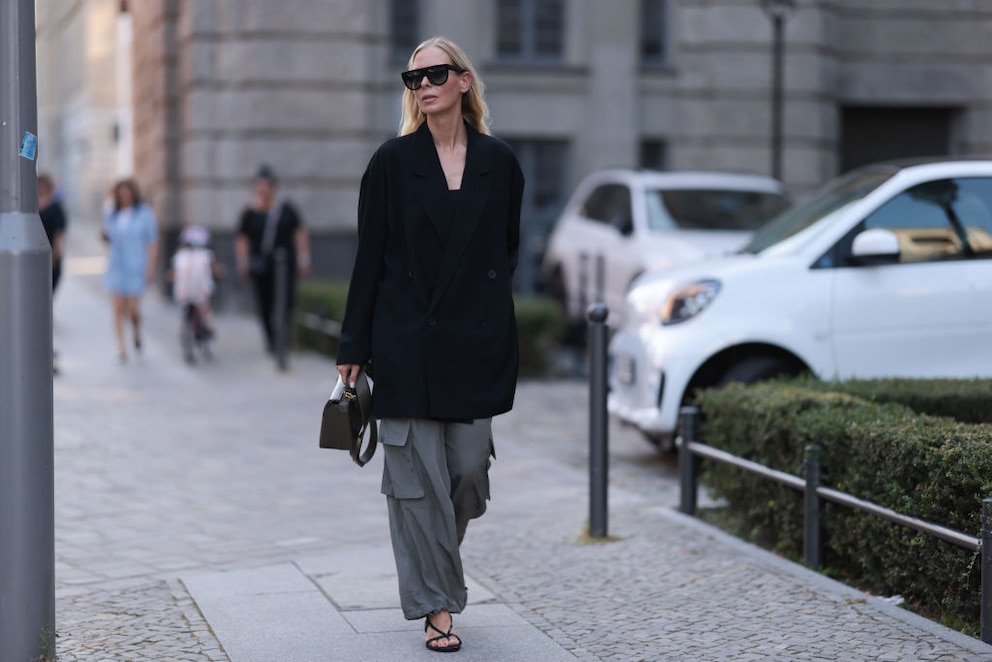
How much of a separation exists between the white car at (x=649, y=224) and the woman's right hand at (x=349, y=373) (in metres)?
8.01

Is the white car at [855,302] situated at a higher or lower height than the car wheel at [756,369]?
higher

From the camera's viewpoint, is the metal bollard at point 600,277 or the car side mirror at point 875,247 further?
the metal bollard at point 600,277

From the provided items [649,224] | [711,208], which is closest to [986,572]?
[649,224]

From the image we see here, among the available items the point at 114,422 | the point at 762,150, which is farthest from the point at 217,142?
the point at 114,422

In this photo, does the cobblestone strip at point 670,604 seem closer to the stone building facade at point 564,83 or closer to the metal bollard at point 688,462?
the metal bollard at point 688,462

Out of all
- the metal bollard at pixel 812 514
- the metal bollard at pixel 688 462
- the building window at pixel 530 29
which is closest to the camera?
the metal bollard at pixel 812 514

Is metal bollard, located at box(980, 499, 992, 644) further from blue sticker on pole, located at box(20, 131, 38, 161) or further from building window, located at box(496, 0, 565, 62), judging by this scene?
building window, located at box(496, 0, 565, 62)

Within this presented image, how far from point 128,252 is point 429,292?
36.8 ft

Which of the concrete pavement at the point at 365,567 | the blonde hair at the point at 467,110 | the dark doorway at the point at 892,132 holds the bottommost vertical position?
the concrete pavement at the point at 365,567

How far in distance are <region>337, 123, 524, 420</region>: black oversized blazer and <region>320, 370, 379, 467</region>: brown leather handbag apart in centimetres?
5

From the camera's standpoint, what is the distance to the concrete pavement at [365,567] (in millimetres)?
5344

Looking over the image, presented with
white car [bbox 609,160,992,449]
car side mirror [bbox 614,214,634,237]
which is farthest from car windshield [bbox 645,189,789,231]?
white car [bbox 609,160,992,449]

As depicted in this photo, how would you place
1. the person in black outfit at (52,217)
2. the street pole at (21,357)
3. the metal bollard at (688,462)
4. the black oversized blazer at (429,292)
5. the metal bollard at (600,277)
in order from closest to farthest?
the street pole at (21,357)
the black oversized blazer at (429,292)
the metal bollard at (688,462)
the person in black outfit at (52,217)
the metal bollard at (600,277)

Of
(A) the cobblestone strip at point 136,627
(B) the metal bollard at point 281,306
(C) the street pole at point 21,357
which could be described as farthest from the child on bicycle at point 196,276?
(C) the street pole at point 21,357
